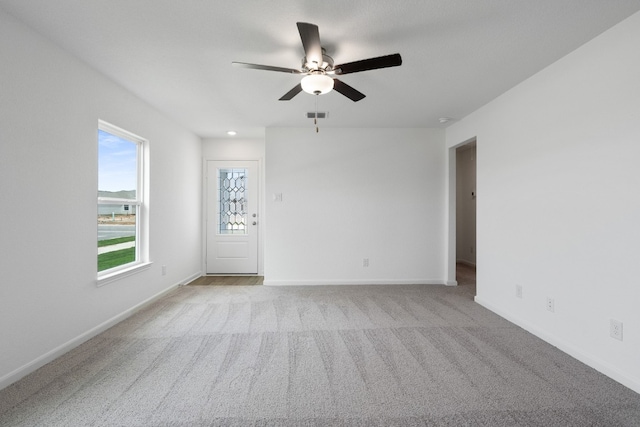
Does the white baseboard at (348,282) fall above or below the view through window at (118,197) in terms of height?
below

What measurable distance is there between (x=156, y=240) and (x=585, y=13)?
15.2 feet

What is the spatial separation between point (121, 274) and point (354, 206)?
3.17 metres

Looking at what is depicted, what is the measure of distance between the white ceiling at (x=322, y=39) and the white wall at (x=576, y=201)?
277mm

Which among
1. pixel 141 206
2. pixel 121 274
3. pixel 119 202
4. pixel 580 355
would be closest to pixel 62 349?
pixel 121 274

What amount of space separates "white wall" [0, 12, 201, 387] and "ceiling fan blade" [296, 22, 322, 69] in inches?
77.4

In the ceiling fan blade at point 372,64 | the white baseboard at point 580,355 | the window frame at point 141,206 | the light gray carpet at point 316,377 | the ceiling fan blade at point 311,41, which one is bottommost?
the light gray carpet at point 316,377

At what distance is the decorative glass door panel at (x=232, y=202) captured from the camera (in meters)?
5.42

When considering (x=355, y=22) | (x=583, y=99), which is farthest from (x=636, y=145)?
(x=355, y=22)

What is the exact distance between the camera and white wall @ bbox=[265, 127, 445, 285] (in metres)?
4.66

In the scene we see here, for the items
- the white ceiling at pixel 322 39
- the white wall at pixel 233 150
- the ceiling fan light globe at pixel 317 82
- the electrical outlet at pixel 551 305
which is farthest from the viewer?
the white wall at pixel 233 150

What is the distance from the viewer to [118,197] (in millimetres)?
3248

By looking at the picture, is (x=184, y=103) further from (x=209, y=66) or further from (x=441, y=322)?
(x=441, y=322)

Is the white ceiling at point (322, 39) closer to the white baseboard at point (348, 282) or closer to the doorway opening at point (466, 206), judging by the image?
the white baseboard at point (348, 282)

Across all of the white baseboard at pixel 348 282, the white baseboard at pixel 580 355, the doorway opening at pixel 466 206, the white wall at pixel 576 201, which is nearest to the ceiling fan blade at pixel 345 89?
the white wall at pixel 576 201
